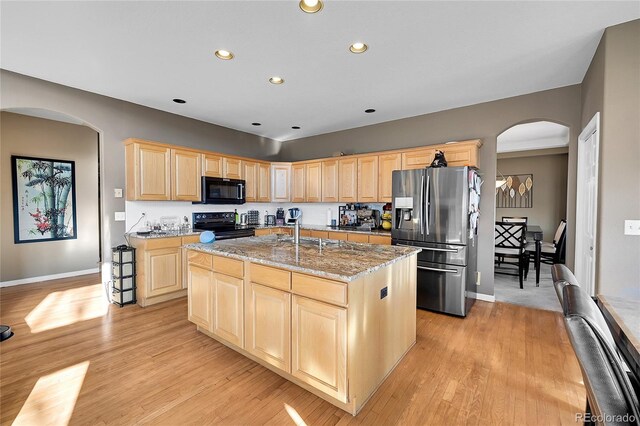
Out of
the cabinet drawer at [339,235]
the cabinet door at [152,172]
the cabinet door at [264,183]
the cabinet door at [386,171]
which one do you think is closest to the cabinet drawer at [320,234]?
the cabinet drawer at [339,235]

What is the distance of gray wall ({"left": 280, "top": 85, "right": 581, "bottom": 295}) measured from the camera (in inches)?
134

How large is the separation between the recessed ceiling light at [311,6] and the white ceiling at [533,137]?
4793 mm

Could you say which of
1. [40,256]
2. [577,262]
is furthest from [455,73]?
[40,256]

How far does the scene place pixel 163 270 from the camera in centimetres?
380

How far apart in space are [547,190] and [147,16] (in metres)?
8.78

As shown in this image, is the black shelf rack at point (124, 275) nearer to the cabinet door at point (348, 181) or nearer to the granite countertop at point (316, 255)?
the granite countertop at point (316, 255)

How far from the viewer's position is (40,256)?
4.69 meters

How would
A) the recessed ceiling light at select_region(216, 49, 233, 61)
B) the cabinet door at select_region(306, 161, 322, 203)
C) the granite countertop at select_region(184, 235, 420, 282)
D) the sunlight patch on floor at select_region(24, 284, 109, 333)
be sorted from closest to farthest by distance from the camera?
the granite countertop at select_region(184, 235, 420, 282) → the recessed ceiling light at select_region(216, 49, 233, 61) → the sunlight patch on floor at select_region(24, 284, 109, 333) → the cabinet door at select_region(306, 161, 322, 203)

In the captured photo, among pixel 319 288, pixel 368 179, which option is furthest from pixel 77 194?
pixel 319 288

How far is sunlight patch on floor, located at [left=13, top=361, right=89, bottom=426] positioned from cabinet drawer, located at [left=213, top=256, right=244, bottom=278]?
4.05 ft

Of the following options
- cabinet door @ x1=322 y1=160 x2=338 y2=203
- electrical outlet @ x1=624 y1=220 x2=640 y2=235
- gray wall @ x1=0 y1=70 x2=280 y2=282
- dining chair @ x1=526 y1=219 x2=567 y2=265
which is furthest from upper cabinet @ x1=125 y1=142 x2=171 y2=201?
dining chair @ x1=526 y1=219 x2=567 y2=265

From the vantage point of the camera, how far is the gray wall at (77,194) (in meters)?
4.38

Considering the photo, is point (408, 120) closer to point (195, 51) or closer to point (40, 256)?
point (195, 51)

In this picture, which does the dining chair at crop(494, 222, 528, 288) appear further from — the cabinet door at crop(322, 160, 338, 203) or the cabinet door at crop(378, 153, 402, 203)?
the cabinet door at crop(322, 160, 338, 203)
